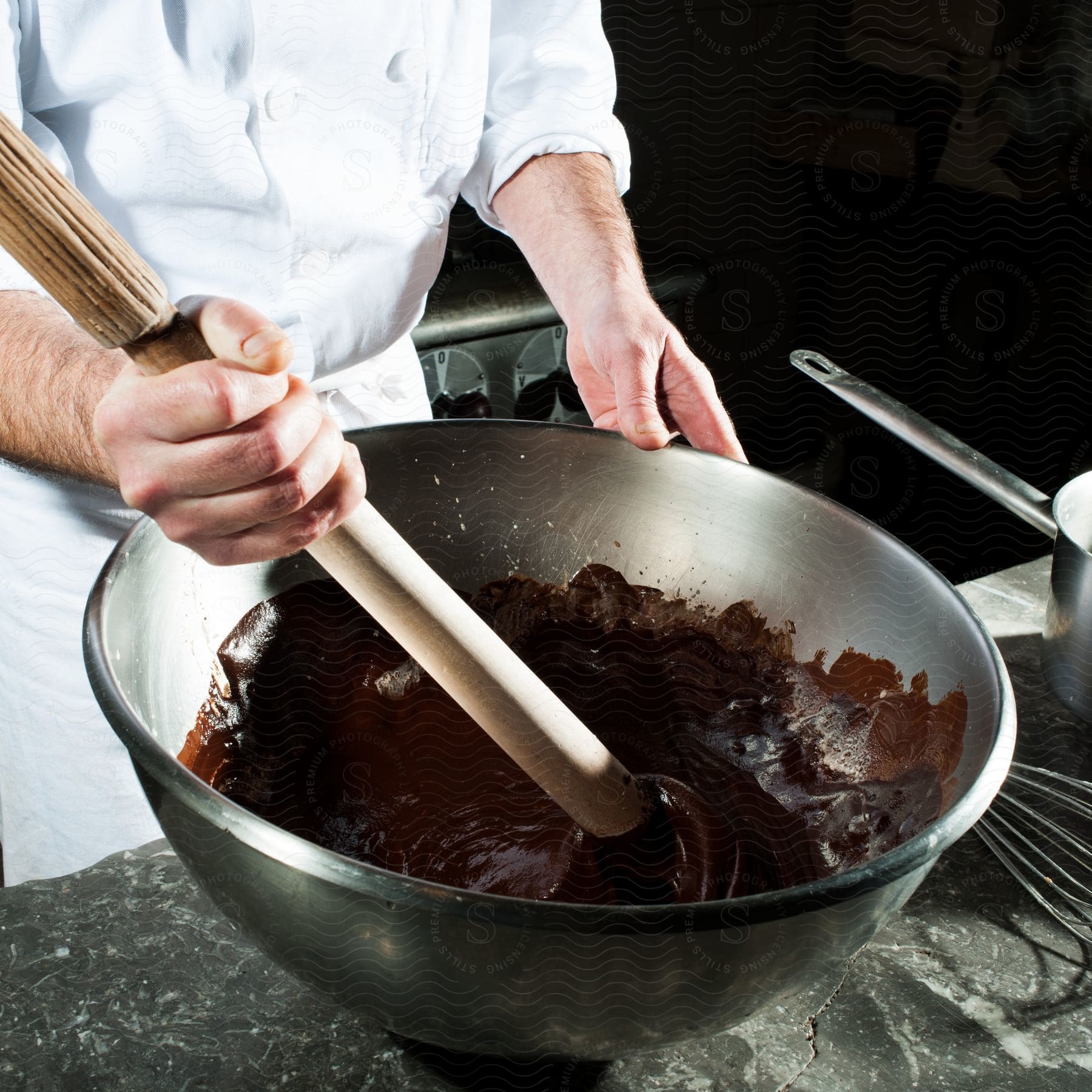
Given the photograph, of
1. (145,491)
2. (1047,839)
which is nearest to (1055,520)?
(1047,839)

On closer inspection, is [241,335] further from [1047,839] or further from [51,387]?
[1047,839]

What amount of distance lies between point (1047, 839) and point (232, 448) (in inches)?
24.1

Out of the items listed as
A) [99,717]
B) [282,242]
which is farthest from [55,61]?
[99,717]

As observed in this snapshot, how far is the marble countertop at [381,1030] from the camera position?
522mm

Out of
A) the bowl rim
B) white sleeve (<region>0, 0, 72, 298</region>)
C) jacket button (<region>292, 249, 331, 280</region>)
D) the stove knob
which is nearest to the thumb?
the bowl rim

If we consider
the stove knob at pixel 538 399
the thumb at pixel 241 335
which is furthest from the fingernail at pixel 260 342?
the stove knob at pixel 538 399

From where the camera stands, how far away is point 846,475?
2240mm

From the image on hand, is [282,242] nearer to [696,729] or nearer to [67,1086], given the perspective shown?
[696,729]

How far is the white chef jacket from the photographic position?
747 mm

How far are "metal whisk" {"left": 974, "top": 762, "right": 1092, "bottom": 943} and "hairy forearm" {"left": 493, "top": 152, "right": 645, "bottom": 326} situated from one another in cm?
50

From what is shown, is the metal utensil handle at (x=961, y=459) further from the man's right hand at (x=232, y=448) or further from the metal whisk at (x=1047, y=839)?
the man's right hand at (x=232, y=448)

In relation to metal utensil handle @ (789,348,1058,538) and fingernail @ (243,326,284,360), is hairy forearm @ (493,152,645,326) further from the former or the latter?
fingernail @ (243,326,284,360)

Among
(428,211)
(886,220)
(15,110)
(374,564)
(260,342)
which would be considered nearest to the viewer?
(260,342)

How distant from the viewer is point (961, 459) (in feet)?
2.75
